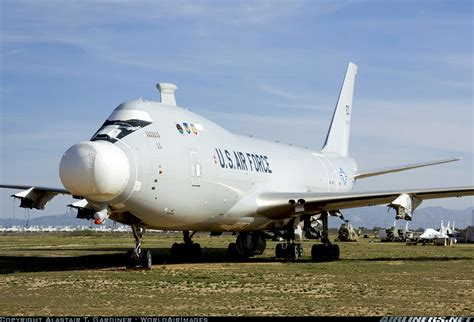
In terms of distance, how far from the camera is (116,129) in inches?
953

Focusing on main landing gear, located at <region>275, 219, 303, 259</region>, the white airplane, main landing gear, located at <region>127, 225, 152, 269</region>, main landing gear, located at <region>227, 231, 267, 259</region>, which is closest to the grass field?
main landing gear, located at <region>127, 225, 152, 269</region>

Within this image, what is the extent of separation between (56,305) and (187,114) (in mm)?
13883

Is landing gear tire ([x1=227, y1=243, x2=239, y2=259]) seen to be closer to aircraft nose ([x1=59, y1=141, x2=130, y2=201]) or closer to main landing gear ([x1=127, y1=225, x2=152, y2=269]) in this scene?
main landing gear ([x1=127, y1=225, x2=152, y2=269])

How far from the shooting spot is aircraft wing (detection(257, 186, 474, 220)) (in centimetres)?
3047

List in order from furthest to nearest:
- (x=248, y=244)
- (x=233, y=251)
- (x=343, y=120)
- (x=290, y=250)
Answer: (x=343, y=120)
(x=233, y=251)
(x=248, y=244)
(x=290, y=250)

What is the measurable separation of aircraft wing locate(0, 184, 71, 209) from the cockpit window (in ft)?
28.2

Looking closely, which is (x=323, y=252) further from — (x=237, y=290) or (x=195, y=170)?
(x=237, y=290)

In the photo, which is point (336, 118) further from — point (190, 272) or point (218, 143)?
point (190, 272)

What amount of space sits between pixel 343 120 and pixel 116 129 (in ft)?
91.4

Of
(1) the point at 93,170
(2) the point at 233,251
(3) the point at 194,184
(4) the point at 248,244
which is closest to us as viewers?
(1) the point at 93,170

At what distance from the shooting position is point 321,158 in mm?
42781

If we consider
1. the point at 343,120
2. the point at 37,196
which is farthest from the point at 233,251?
the point at 343,120

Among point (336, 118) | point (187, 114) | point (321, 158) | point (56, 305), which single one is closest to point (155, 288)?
point (56, 305)

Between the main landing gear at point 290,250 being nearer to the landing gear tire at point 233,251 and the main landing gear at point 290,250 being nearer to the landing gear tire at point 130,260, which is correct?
the landing gear tire at point 233,251
